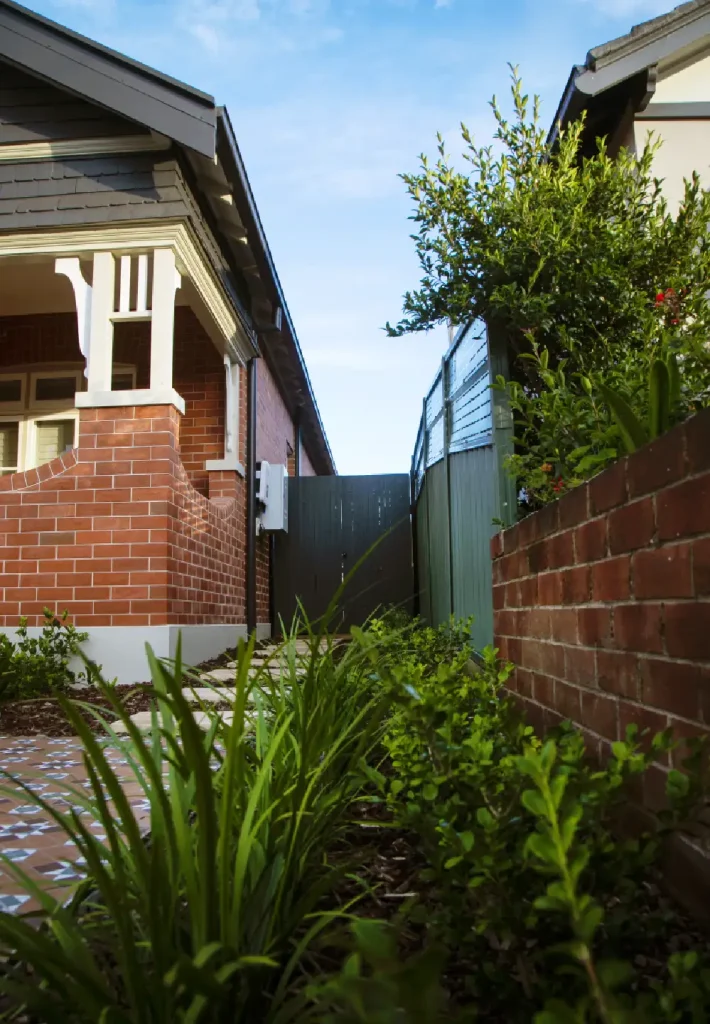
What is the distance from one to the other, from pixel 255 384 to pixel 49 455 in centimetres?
209

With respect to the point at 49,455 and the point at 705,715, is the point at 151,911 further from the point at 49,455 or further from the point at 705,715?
the point at 49,455

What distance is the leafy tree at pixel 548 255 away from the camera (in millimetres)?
3256

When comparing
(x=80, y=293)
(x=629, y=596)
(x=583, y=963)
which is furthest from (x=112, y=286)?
(x=583, y=963)

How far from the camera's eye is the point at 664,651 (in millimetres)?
1312

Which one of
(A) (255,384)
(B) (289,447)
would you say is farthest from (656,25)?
(B) (289,447)

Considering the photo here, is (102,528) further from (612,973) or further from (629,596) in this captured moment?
(612,973)

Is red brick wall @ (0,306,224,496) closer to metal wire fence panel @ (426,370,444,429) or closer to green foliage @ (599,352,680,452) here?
metal wire fence panel @ (426,370,444,429)

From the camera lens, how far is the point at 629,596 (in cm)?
147

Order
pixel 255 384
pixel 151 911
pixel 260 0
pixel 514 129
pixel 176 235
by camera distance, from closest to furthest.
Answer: pixel 151 911 < pixel 514 129 < pixel 176 235 < pixel 255 384 < pixel 260 0

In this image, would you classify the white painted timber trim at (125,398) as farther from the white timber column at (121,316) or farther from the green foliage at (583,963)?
the green foliage at (583,963)

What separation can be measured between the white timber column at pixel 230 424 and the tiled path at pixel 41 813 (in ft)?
11.3

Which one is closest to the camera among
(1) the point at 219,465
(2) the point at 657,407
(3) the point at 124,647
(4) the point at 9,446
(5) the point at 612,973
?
(5) the point at 612,973

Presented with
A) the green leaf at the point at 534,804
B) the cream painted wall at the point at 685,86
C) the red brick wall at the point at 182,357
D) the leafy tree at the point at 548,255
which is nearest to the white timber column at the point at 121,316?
the red brick wall at the point at 182,357

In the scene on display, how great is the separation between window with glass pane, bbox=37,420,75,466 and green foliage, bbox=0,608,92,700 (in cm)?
261
